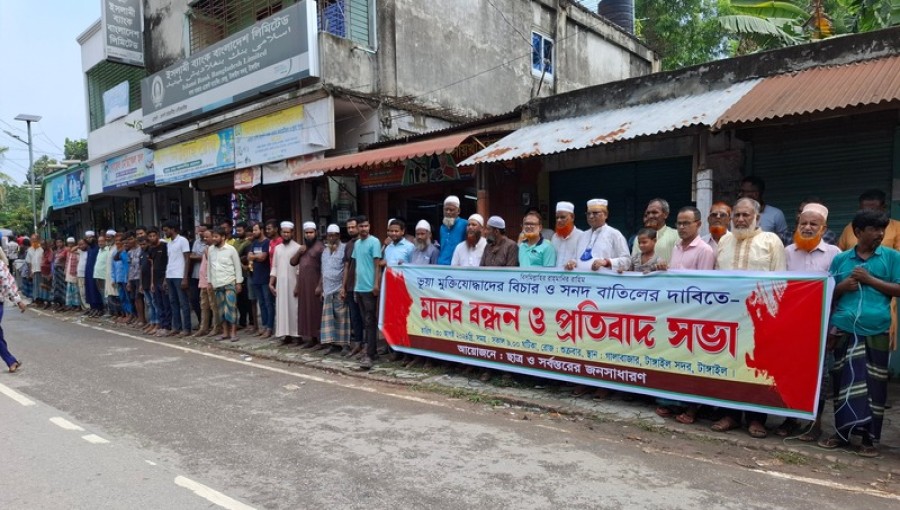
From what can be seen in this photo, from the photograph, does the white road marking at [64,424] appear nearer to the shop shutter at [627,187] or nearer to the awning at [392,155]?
the awning at [392,155]

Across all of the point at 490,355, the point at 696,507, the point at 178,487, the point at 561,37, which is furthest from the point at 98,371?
the point at 561,37

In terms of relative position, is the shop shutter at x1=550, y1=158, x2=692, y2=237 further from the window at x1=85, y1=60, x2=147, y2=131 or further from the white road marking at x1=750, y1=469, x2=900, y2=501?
the window at x1=85, y1=60, x2=147, y2=131

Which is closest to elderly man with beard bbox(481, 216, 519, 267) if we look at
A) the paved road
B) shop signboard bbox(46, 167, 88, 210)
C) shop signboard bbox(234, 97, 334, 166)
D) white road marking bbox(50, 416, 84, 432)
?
the paved road

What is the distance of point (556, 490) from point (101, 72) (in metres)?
21.4

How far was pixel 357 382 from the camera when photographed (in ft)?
20.8

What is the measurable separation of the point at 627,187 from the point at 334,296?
4446 mm

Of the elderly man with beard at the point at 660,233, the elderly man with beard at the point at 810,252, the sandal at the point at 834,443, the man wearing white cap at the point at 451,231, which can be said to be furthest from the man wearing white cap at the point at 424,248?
the sandal at the point at 834,443

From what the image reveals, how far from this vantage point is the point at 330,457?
398cm

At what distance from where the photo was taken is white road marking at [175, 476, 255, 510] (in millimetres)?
3252

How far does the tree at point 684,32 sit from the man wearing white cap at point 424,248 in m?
16.8

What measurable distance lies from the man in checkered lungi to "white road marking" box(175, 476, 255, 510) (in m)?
3.97

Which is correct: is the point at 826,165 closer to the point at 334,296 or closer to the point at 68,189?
the point at 334,296

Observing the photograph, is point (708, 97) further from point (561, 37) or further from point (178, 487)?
point (561, 37)

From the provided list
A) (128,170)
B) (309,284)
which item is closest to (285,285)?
(309,284)
